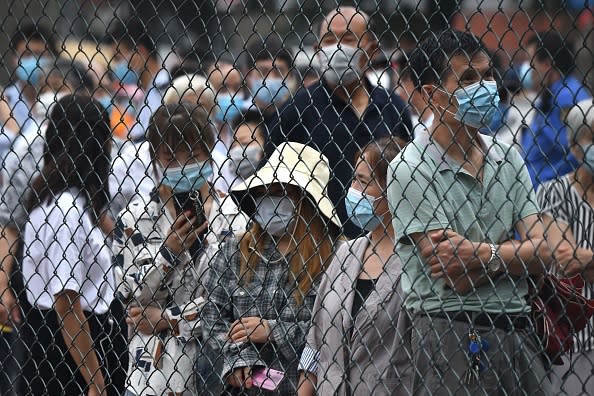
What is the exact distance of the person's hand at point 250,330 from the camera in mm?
4656

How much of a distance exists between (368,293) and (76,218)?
1.51 metres

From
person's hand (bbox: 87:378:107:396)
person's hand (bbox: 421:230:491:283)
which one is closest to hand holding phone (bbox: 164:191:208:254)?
person's hand (bbox: 87:378:107:396)

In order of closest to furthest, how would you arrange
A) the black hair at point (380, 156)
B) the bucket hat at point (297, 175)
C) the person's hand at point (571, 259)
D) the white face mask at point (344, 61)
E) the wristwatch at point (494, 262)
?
1. the person's hand at point (571, 259)
2. the wristwatch at point (494, 262)
3. the black hair at point (380, 156)
4. the bucket hat at point (297, 175)
5. the white face mask at point (344, 61)

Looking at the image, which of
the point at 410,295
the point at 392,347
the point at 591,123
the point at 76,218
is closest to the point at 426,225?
the point at 410,295

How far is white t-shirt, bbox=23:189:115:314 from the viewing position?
516cm

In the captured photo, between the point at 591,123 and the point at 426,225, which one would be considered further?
the point at 591,123

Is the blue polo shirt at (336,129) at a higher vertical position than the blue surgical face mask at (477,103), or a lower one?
higher

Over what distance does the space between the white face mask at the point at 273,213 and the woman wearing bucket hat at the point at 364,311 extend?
276 millimetres

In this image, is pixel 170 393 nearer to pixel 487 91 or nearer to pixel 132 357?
pixel 132 357

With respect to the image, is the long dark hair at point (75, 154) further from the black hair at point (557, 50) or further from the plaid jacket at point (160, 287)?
the black hair at point (557, 50)

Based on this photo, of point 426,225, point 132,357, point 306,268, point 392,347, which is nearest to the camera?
point 426,225

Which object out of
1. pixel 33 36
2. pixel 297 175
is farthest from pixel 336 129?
pixel 33 36

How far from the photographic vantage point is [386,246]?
4543 mm

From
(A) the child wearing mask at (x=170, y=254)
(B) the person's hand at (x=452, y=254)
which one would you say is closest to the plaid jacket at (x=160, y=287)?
(A) the child wearing mask at (x=170, y=254)
